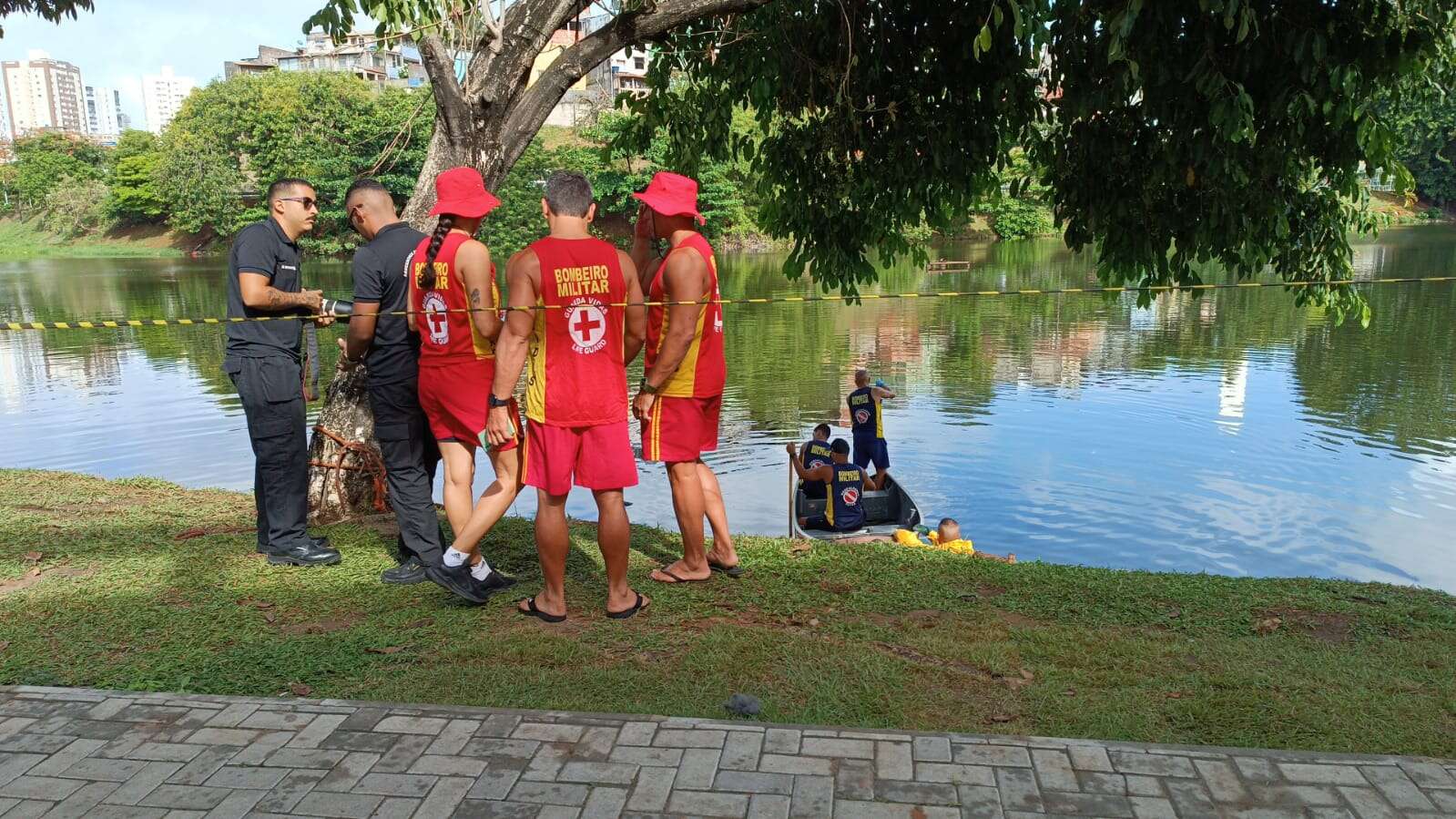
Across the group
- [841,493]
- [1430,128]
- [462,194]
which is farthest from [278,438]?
[1430,128]

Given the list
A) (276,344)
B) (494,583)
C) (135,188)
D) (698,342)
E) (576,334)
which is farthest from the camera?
(135,188)

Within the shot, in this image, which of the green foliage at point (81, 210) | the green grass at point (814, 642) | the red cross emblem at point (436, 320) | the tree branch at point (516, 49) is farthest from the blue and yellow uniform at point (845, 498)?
the green foliage at point (81, 210)

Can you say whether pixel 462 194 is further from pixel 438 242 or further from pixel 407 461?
A: pixel 407 461

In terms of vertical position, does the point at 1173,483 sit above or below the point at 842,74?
below

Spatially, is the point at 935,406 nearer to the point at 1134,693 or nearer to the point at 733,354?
the point at 733,354

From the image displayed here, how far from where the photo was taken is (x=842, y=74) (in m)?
7.23

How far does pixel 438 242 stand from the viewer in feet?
15.8

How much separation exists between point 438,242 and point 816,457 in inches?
219

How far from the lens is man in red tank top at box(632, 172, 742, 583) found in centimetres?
483

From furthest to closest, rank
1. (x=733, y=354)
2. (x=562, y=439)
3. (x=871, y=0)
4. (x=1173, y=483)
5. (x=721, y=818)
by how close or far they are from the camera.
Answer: (x=733, y=354)
(x=1173, y=483)
(x=871, y=0)
(x=562, y=439)
(x=721, y=818)

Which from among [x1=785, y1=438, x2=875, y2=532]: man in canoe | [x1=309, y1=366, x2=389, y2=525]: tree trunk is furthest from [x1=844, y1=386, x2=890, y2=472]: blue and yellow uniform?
[x1=309, y1=366, x2=389, y2=525]: tree trunk

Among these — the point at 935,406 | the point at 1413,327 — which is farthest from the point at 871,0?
the point at 1413,327

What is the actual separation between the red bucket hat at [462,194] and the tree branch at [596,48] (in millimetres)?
1832

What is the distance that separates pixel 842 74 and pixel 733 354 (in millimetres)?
15696
